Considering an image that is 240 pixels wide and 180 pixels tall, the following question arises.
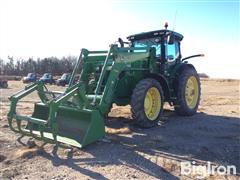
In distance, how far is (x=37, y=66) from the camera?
58.8 meters

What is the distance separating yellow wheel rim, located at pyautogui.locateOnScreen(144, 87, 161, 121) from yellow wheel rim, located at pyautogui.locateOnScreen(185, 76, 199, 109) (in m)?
2.47

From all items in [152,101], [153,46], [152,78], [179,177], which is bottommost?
[179,177]

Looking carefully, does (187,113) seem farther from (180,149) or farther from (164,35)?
(180,149)

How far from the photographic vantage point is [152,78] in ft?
27.7

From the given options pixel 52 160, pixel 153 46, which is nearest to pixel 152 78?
pixel 153 46

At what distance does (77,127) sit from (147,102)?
6.91ft

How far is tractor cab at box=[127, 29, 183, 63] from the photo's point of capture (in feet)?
30.4

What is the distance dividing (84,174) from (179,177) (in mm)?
1483

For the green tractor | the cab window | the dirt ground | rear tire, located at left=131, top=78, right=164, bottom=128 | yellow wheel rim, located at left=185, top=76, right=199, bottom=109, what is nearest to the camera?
the dirt ground

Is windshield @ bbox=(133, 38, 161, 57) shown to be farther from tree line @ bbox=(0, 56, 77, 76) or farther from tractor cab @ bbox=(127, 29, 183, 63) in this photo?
tree line @ bbox=(0, 56, 77, 76)

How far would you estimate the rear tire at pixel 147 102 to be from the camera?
Result: 729 cm

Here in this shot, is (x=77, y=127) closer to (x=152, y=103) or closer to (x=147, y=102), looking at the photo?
(x=147, y=102)

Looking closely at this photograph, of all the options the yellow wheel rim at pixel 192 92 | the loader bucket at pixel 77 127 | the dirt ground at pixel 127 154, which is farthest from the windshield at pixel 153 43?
the loader bucket at pixel 77 127

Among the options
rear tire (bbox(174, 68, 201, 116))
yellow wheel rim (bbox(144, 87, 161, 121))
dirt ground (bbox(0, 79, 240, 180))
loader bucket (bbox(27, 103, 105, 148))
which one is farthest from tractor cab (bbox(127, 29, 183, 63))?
Answer: loader bucket (bbox(27, 103, 105, 148))
